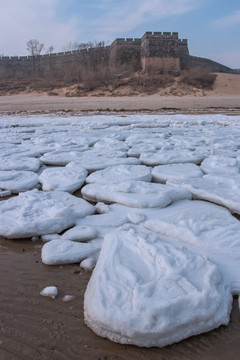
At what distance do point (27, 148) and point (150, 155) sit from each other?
1566 mm

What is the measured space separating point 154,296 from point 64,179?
1.55 m

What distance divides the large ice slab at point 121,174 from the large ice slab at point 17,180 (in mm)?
450

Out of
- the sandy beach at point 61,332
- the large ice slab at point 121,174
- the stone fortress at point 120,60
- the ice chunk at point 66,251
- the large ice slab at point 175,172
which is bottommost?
the sandy beach at point 61,332

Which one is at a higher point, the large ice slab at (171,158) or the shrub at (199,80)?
the shrub at (199,80)

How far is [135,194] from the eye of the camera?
1998mm

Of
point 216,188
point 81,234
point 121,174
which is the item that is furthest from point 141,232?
point 121,174

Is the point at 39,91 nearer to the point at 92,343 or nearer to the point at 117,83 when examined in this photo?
the point at 117,83

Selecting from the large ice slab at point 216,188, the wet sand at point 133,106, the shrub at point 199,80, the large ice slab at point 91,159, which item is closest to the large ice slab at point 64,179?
the large ice slab at point 91,159

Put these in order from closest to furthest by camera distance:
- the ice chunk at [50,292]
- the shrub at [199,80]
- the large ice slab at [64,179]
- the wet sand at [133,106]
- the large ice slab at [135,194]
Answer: the ice chunk at [50,292]
the large ice slab at [135,194]
the large ice slab at [64,179]
the wet sand at [133,106]
the shrub at [199,80]

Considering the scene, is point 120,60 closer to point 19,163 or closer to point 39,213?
point 19,163

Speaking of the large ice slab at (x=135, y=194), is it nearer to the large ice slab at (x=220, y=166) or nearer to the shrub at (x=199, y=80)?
the large ice slab at (x=220, y=166)

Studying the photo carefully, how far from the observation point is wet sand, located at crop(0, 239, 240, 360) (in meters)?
0.91

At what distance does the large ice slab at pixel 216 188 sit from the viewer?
1.89m

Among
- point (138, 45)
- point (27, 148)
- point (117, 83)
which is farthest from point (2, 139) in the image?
point (138, 45)
